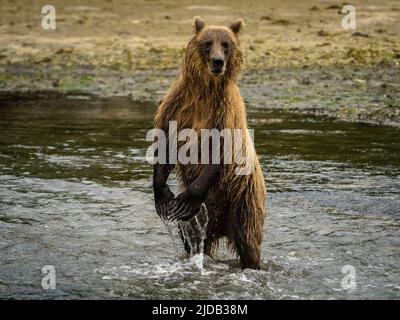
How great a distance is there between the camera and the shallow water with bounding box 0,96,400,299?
6.16 metres

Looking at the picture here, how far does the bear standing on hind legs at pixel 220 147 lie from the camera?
241 inches

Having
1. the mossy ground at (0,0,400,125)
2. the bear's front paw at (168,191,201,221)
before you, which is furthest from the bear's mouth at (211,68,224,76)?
the mossy ground at (0,0,400,125)

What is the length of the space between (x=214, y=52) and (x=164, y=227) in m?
2.19

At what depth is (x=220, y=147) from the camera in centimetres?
614

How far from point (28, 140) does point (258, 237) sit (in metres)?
6.16

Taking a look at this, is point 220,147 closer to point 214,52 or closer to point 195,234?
point 214,52

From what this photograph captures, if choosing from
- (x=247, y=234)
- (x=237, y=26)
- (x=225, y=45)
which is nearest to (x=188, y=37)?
(x=237, y=26)

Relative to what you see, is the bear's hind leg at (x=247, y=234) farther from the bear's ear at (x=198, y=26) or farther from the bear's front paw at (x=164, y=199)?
the bear's ear at (x=198, y=26)

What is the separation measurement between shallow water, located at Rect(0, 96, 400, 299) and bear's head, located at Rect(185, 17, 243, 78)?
4.83ft

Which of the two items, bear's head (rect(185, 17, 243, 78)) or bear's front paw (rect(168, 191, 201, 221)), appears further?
bear's front paw (rect(168, 191, 201, 221))

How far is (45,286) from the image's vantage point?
236 inches

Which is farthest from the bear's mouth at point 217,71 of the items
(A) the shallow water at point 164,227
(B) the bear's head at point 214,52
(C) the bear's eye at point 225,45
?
(A) the shallow water at point 164,227

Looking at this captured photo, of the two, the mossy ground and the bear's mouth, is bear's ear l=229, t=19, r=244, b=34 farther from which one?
the mossy ground
